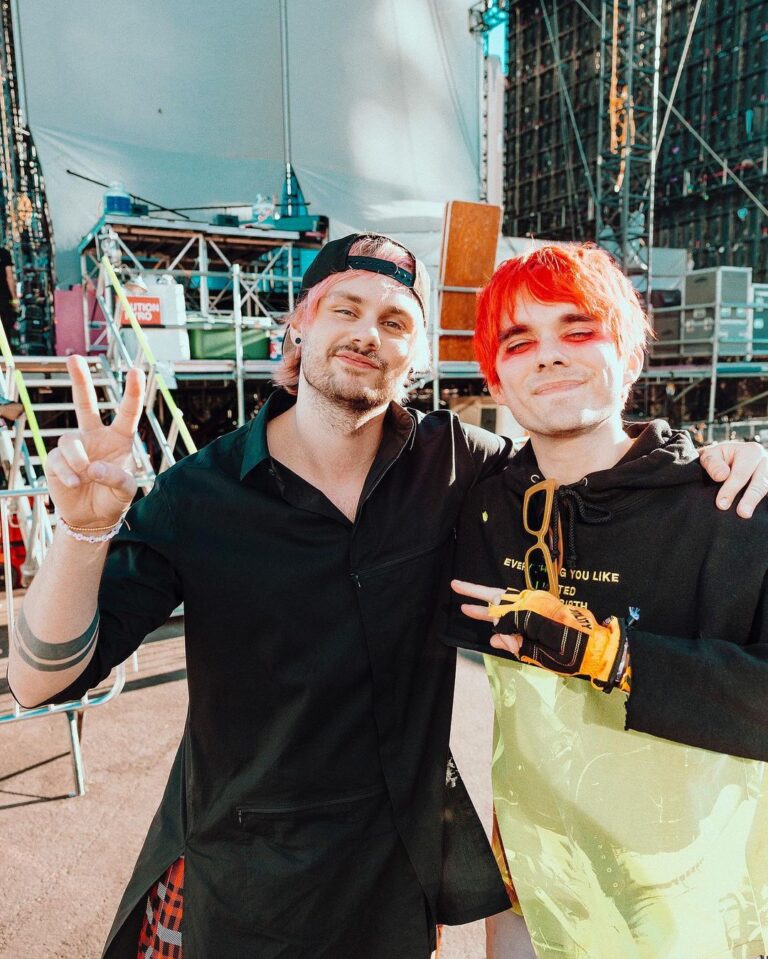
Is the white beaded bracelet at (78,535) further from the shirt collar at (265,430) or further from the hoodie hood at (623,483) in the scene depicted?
the hoodie hood at (623,483)

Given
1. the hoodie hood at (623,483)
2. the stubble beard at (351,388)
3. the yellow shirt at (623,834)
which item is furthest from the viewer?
the stubble beard at (351,388)

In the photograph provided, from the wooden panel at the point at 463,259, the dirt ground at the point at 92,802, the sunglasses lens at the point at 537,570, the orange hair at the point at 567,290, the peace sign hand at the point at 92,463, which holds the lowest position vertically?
the dirt ground at the point at 92,802

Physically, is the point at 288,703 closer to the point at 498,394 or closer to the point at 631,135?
the point at 498,394

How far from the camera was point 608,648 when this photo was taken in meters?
1.32

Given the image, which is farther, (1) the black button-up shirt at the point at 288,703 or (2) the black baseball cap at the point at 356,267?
(2) the black baseball cap at the point at 356,267

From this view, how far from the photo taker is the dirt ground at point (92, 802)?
8.16 feet

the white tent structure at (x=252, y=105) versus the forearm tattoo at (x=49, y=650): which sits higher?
the white tent structure at (x=252, y=105)

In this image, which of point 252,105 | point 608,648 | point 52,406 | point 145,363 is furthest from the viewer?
point 252,105

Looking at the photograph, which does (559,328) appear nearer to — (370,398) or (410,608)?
(370,398)

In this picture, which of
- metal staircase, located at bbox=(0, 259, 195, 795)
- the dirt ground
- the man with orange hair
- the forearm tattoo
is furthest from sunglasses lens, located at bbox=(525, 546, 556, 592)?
metal staircase, located at bbox=(0, 259, 195, 795)

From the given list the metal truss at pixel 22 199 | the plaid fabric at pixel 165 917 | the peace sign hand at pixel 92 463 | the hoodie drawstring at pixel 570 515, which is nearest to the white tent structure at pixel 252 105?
the metal truss at pixel 22 199

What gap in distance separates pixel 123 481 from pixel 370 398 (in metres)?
0.74

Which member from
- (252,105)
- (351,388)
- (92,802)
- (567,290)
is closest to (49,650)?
(351,388)

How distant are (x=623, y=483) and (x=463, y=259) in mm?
8994
